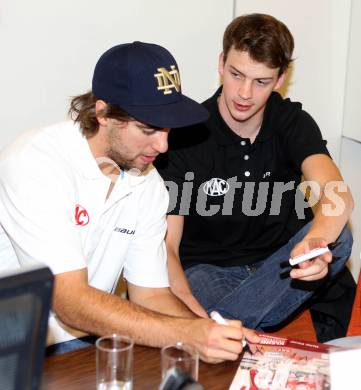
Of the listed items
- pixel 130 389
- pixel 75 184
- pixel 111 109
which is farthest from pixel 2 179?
pixel 130 389

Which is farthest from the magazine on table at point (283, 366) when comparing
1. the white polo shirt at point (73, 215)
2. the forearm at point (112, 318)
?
the white polo shirt at point (73, 215)

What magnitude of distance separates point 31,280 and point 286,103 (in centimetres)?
178

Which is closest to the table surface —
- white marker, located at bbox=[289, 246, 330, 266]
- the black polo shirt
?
white marker, located at bbox=[289, 246, 330, 266]

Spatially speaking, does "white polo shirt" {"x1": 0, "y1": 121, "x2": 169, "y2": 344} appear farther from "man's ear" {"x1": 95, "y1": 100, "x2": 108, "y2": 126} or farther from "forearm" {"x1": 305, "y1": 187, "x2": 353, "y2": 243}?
"forearm" {"x1": 305, "y1": 187, "x2": 353, "y2": 243}

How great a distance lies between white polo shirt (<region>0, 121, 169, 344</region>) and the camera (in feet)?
5.33

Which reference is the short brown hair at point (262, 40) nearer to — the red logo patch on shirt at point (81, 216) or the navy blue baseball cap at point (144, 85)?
the navy blue baseball cap at point (144, 85)

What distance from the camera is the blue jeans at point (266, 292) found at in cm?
215

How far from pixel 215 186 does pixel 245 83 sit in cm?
36

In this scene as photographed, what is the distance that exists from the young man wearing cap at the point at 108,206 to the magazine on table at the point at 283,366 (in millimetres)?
42

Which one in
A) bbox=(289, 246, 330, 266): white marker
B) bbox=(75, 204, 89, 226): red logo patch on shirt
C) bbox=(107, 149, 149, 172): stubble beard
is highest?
bbox=(107, 149, 149, 172): stubble beard

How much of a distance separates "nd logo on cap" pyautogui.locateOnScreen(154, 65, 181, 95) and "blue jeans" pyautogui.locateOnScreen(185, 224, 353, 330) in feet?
2.35

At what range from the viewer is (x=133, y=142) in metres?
1.78

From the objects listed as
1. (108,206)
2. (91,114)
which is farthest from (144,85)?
(108,206)

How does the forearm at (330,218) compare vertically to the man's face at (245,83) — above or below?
below
